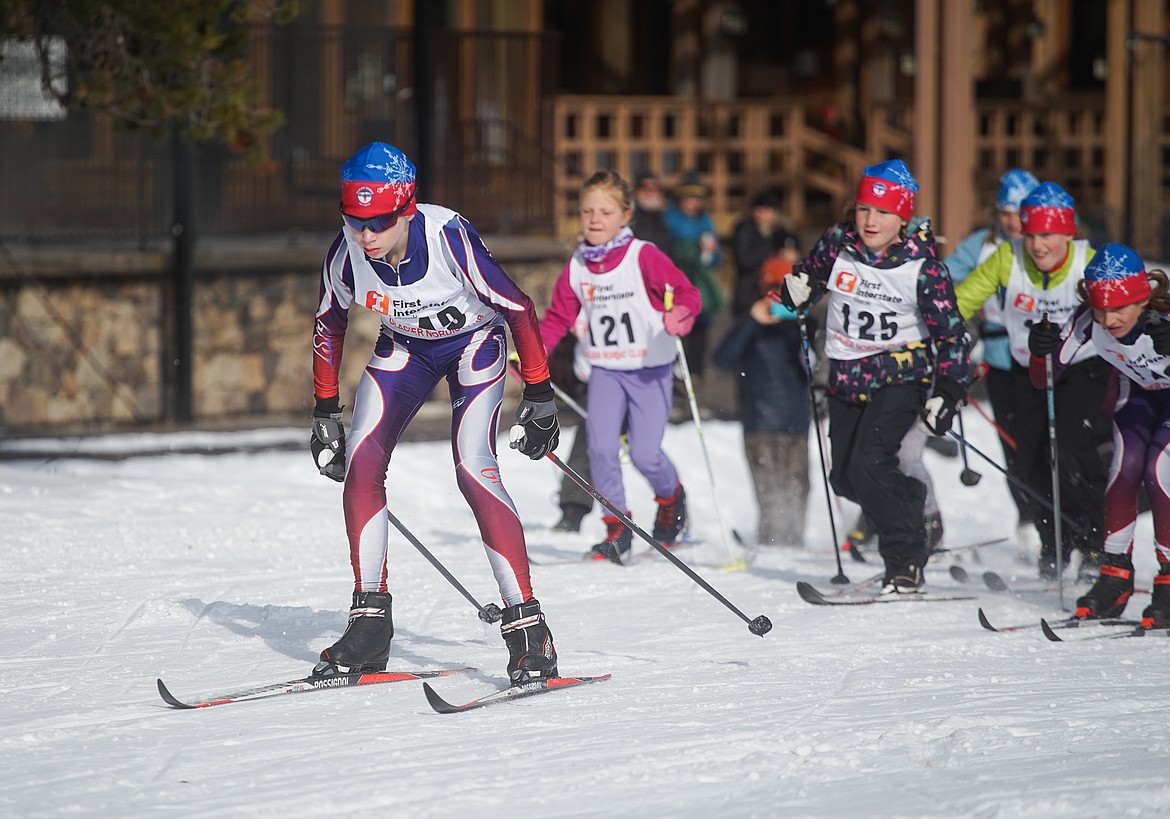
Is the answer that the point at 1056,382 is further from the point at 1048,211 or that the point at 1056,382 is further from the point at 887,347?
the point at 887,347

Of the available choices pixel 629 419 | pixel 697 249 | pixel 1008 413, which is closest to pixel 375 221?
pixel 629 419

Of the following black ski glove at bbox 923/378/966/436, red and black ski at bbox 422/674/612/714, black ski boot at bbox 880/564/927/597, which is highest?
black ski glove at bbox 923/378/966/436

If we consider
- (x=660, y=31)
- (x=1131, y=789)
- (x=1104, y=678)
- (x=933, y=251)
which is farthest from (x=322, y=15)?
(x=1131, y=789)

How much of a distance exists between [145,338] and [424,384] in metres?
6.70

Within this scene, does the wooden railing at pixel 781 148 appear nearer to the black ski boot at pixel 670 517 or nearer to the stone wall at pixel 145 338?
the stone wall at pixel 145 338

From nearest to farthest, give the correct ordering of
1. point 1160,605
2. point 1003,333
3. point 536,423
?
point 536,423 → point 1160,605 → point 1003,333

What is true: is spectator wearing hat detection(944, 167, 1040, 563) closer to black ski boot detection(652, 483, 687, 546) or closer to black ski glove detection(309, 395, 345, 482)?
black ski boot detection(652, 483, 687, 546)

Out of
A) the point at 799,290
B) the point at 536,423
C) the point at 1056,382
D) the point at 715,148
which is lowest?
the point at 1056,382

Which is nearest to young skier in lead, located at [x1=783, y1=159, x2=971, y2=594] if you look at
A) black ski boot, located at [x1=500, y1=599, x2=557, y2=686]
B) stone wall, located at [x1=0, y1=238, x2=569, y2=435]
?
black ski boot, located at [x1=500, y1=599, x2=557, y2=686]

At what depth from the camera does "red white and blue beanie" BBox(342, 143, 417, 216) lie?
15.5 ft

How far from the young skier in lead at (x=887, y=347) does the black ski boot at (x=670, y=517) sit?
1099 millimetres

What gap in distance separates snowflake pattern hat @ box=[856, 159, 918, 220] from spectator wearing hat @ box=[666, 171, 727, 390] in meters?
3.88

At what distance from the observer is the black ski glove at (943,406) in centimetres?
622

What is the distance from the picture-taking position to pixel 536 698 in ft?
16.1
